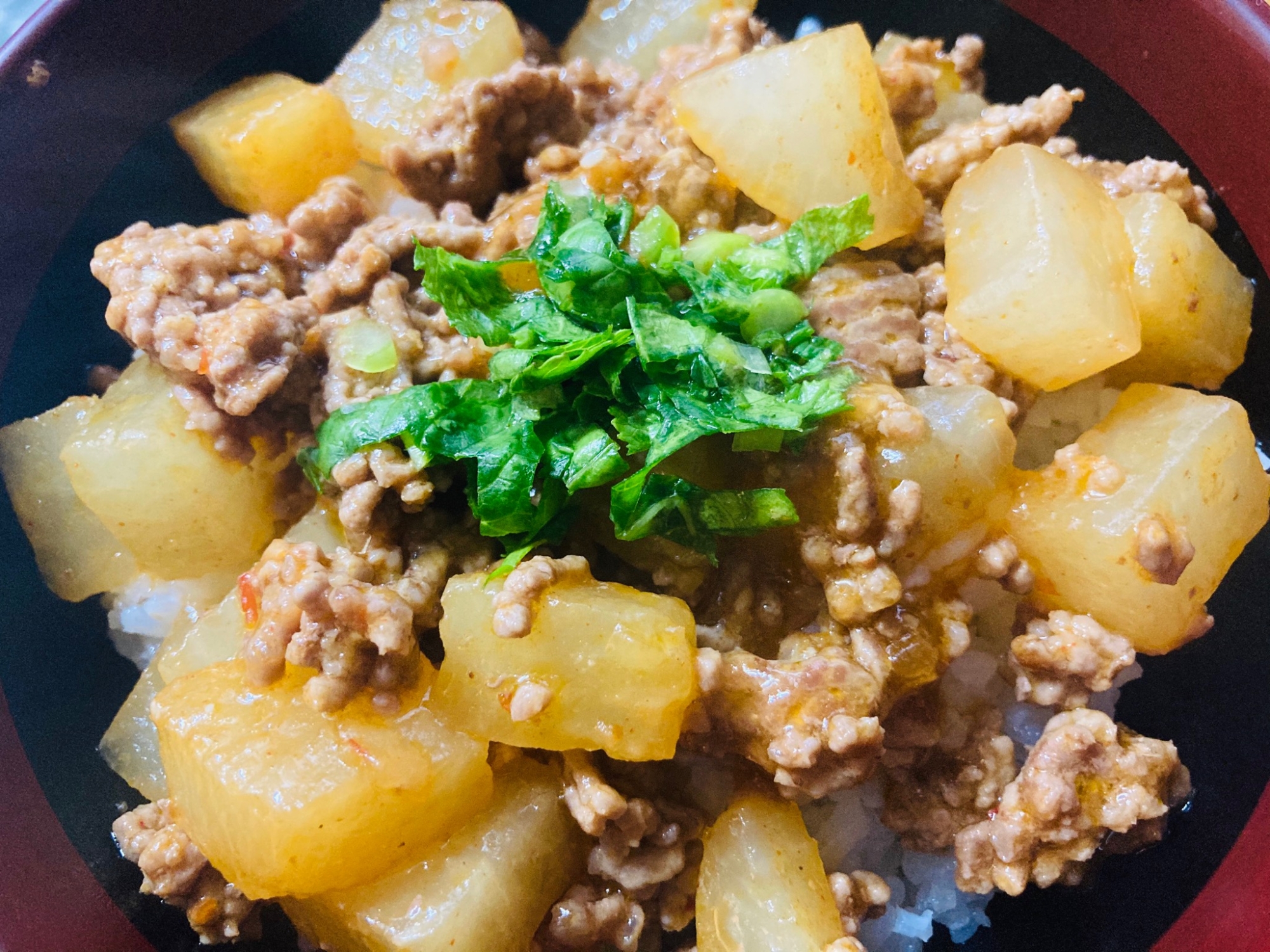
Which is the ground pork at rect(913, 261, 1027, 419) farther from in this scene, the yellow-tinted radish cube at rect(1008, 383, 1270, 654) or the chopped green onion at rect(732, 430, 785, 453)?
the chopped green onion at rect(732, 430, 785, 453)

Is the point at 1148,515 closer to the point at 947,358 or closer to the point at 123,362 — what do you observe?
the point at 947,358

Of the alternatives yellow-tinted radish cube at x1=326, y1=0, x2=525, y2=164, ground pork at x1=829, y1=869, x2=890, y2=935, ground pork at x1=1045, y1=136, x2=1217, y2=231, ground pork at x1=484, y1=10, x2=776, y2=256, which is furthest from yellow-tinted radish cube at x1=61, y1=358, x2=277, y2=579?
ground pork at x1=1045, y1=136, x2=1217, y2=231

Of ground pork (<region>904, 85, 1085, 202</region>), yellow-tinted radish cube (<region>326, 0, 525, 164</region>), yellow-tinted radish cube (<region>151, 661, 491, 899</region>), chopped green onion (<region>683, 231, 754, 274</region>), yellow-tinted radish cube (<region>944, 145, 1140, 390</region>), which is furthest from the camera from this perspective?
yellow-tinted radish cube (<region>326, 0, 525, 164</region>)

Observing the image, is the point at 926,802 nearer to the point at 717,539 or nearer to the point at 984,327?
the point at 717,539

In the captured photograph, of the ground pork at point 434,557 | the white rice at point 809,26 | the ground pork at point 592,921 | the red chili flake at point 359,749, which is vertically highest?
the white rice at point 809,26

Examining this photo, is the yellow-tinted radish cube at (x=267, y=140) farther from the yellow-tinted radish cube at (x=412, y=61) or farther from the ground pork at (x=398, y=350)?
→ the ground pork at (x=398, y=350)

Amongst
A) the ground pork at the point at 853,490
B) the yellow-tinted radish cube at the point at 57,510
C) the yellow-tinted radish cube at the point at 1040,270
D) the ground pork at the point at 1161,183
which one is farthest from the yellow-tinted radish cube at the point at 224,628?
the ground pork at the point at 1161,183
